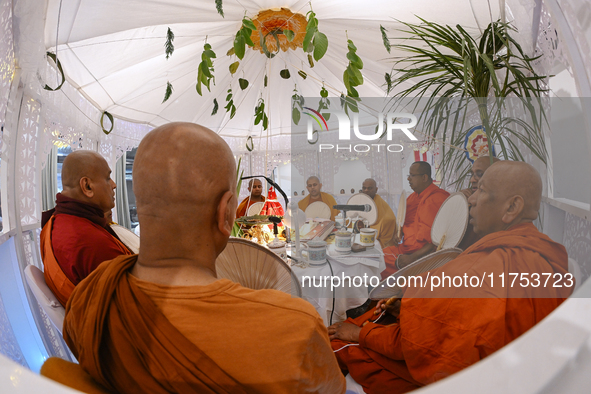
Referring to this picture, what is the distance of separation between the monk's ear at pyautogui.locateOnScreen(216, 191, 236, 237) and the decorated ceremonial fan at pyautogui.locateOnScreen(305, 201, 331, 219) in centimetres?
60

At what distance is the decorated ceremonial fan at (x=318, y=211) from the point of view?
1203 mm

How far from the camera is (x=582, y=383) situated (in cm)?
23

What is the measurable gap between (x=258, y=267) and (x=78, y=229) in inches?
35.0

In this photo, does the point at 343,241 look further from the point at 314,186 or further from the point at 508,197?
the point at 508,197

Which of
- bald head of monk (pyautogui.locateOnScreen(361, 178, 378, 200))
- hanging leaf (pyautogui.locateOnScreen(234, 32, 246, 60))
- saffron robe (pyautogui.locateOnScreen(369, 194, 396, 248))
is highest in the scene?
hanging leaf (pyautogui.locateOnScreen(234, 32, 246, 60))

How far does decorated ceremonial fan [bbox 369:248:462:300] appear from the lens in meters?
0.98

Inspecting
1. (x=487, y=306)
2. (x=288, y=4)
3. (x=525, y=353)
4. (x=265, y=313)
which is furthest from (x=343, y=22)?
(x=525, y=353)

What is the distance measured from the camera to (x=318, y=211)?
1.23m

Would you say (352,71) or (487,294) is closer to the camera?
(487,294)

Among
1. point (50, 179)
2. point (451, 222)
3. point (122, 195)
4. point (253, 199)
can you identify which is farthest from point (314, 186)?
point (122, 195)

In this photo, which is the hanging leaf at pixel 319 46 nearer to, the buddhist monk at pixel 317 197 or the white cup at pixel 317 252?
the buddhist monk at pixel 317 197

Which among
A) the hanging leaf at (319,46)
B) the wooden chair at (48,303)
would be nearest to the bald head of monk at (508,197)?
the hanging leaf at (319,46)

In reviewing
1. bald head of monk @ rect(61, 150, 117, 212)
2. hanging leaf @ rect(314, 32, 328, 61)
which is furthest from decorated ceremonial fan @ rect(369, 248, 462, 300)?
bald head of monk @ rect(61, 150, 117, 212)

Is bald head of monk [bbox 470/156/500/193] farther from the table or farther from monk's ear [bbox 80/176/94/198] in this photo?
monk's ear [bbox 80/176/94/198]
